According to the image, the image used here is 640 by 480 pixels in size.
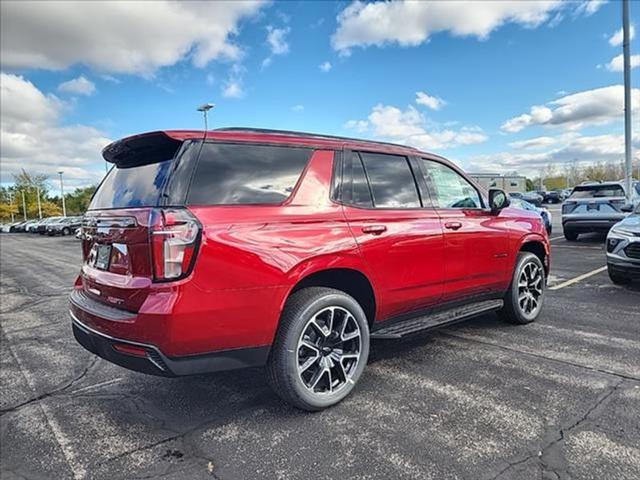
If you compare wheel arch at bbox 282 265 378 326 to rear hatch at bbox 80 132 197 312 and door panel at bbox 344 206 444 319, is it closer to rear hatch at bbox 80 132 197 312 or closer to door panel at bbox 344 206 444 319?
door panel at bbox 344 206 444 319

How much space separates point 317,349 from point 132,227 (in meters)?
1.39

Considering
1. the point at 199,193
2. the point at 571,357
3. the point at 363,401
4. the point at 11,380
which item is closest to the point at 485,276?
the point at 571,357

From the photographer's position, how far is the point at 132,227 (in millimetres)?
2557

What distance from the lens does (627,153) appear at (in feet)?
53.0

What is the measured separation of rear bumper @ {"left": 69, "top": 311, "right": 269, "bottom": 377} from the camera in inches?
98.0

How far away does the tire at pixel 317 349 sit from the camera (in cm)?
281

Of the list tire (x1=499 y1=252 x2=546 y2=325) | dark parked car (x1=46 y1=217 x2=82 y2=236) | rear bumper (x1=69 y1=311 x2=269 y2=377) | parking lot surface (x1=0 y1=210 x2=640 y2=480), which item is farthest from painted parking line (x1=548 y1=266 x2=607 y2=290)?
dark parked car (x1=46 y1=217 x2=82 y2=236)

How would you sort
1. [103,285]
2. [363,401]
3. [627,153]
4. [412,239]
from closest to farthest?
[103,285] < [363,401] < [412,239] < [627,153]

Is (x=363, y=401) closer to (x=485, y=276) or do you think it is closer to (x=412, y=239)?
(x=412, y=239)

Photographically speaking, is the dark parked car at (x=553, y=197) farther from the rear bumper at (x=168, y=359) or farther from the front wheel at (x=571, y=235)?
the rear bumper at (x=168, y=359)

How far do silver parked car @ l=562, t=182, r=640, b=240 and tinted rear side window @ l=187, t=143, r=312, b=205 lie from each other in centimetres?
1172

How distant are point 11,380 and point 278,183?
2989mm

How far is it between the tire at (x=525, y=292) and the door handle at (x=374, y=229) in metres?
2.06

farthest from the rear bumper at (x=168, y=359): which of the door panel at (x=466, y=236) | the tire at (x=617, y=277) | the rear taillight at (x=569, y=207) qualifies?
the rear taillight at (x=569, y=207)
